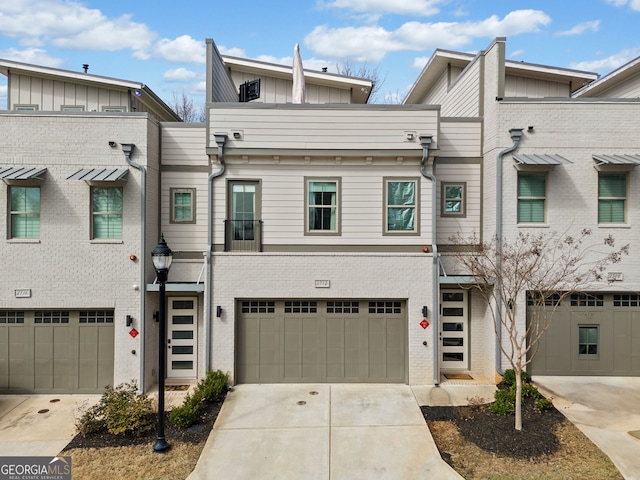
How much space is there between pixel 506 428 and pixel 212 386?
6266mm

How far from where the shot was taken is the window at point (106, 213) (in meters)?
10.1

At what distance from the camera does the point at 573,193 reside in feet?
33.7

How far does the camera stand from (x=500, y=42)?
10219 mm

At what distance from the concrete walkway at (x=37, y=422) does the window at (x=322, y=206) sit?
271 inches

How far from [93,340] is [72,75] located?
8.92m

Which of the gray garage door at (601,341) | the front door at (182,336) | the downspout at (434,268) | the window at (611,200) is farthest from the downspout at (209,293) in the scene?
the window at (611,200)

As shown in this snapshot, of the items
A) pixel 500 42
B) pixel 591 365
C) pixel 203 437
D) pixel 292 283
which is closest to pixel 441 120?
pixel 500 42

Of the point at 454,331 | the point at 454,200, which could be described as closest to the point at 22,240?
the point at 454,200

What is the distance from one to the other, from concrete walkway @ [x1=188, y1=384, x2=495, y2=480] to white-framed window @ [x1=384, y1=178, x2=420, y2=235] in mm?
4078

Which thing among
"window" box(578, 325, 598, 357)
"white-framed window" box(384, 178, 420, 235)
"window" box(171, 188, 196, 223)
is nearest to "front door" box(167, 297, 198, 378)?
"window" box(171, 188, 196, 223)

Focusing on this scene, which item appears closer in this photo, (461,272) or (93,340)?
(93,340)

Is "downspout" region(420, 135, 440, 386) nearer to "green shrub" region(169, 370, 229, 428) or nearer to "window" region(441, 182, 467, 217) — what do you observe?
"window" region(441, 182, 467, 217)

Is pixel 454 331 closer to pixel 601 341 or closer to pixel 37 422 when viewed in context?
pixel 601 341

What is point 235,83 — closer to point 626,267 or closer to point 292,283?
point 292,283
